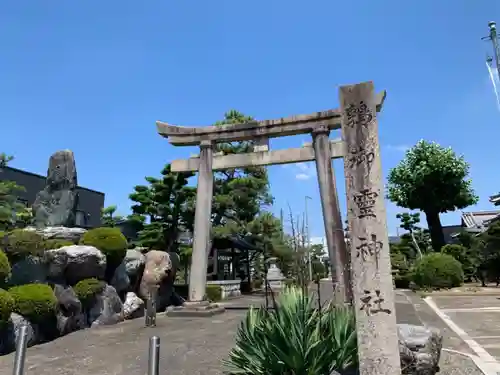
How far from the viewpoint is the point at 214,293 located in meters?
18.0

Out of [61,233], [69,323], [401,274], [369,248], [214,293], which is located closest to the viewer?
[369,248]

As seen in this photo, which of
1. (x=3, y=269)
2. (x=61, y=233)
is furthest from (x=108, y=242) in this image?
(x=3, y=269)

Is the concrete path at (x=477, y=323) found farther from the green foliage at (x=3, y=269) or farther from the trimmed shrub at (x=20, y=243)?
the trimmed shrub at (x=20, y=243)

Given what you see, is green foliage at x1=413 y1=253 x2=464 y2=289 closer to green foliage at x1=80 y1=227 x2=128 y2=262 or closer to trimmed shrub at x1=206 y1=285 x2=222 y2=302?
trimmed shrub at x1=206 y1=285 x2=222 y2=302

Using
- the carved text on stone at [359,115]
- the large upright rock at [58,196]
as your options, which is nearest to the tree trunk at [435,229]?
the large upright rock at [58,196]

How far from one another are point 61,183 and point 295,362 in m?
10.7

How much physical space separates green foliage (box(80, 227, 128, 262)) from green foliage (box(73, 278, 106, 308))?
1.04m

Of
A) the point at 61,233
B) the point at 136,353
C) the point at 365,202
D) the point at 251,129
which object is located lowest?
the point at 136,353

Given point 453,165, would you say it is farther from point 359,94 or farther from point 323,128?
point 359,94

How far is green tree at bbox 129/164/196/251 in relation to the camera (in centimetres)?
1878

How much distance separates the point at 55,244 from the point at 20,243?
4.14ft

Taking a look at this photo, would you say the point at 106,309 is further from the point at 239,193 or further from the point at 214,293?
the point at 239,193

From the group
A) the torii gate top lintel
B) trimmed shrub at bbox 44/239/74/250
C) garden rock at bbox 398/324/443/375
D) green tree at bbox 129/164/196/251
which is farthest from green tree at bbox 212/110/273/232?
garden rock at bbox 398/324/443/375

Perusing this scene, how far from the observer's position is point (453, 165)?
28.6 meters
